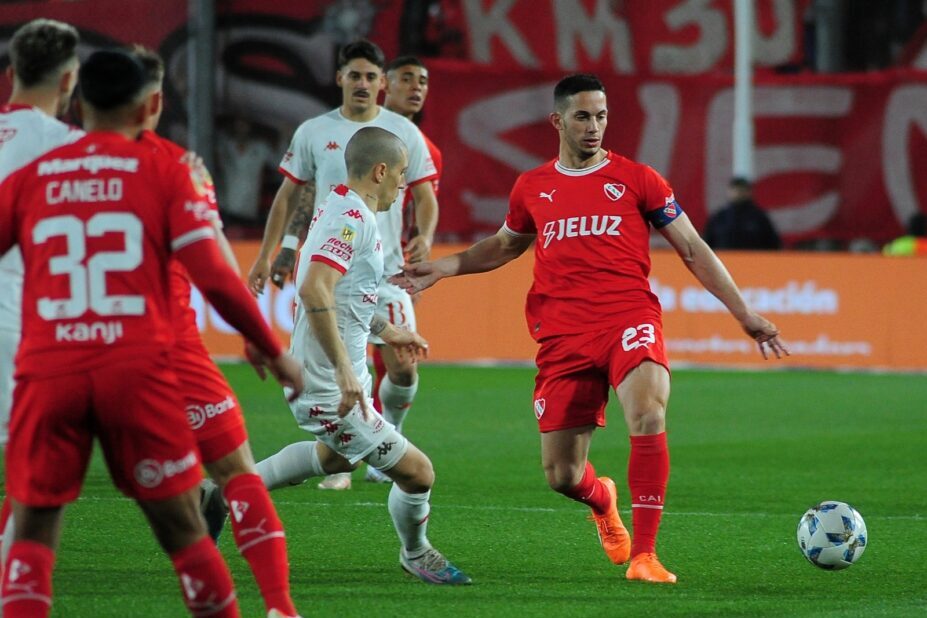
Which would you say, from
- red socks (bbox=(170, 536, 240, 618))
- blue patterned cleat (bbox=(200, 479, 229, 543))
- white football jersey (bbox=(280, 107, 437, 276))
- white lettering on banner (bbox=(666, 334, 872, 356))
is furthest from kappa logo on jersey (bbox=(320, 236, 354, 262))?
white lettering on banner (bbox=(666, 334, 872, 356))

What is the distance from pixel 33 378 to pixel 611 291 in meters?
3.11

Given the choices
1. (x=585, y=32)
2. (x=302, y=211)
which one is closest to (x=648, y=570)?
(x=302, y=211)

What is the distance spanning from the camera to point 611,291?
272 inches

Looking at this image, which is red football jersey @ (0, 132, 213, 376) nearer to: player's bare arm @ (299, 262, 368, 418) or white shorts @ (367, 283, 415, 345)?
player's bare arm @ (299, 262, 368, 418)

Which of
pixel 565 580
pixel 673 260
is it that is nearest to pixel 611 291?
pixel 565 580

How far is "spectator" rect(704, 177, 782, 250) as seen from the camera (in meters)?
18.0

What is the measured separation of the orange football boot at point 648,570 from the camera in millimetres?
6502

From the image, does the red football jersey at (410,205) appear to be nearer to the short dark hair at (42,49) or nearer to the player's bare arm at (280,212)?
the player's bare arm at (280,212)

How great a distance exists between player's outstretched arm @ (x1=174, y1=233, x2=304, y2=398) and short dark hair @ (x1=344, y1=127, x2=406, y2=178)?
176 cm

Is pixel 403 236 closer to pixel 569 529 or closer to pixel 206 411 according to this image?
pixel 569 529

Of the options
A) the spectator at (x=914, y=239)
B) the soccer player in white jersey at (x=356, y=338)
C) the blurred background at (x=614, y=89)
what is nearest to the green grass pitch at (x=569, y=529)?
the soccer player in white jersey at (x=356, y=338)

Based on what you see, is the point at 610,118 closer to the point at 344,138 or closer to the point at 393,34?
the point at 393,34

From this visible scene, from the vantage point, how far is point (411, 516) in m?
6.36

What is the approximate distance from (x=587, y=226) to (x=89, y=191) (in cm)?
300
